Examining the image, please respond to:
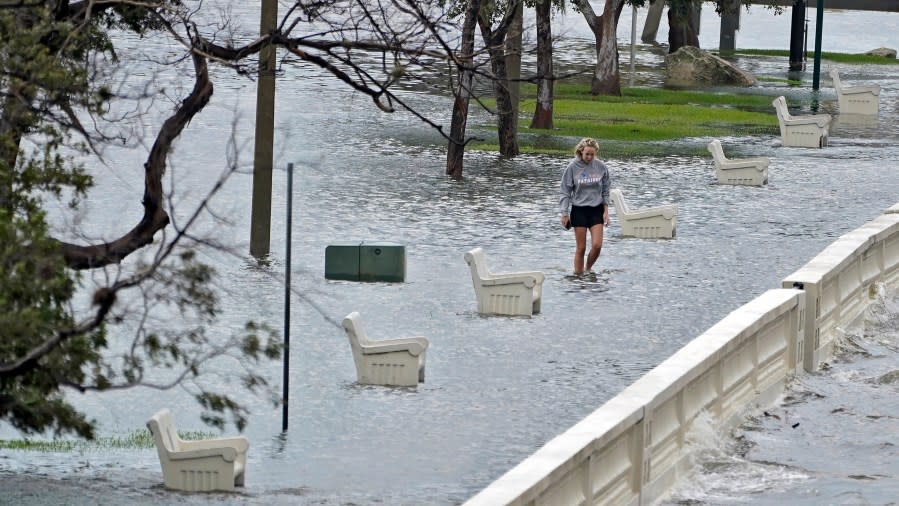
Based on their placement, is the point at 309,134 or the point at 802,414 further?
the point at 309,134

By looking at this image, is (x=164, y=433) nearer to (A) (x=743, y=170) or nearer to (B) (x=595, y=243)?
(B) (x=595, y=243)

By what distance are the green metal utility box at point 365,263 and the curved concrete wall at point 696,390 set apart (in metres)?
5.01

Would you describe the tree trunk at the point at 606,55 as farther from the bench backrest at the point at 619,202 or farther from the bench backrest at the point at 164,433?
the bench backrest at the point at 164,433

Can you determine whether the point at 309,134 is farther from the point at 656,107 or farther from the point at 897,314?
the point at 897,314

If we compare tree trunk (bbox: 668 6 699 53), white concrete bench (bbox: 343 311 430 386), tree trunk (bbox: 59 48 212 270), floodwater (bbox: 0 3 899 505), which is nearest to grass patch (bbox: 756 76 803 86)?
tree trunk (bbox: 668 6 699 53)

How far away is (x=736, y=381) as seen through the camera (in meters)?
12.5

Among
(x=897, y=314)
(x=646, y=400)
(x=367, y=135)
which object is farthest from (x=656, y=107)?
(x=646, y=400)

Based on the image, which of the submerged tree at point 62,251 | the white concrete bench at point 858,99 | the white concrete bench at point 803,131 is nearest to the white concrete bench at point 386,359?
the submerged tree at point 62,251

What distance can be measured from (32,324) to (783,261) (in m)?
14.4

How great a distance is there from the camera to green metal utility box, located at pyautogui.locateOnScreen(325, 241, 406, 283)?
763 inches

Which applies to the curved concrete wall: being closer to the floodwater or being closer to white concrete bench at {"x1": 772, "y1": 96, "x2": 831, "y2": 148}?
the floodwater

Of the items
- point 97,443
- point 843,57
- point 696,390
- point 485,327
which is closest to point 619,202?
point 485,327

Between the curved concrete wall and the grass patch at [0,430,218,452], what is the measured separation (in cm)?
381

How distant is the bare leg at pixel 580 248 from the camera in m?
20.2
